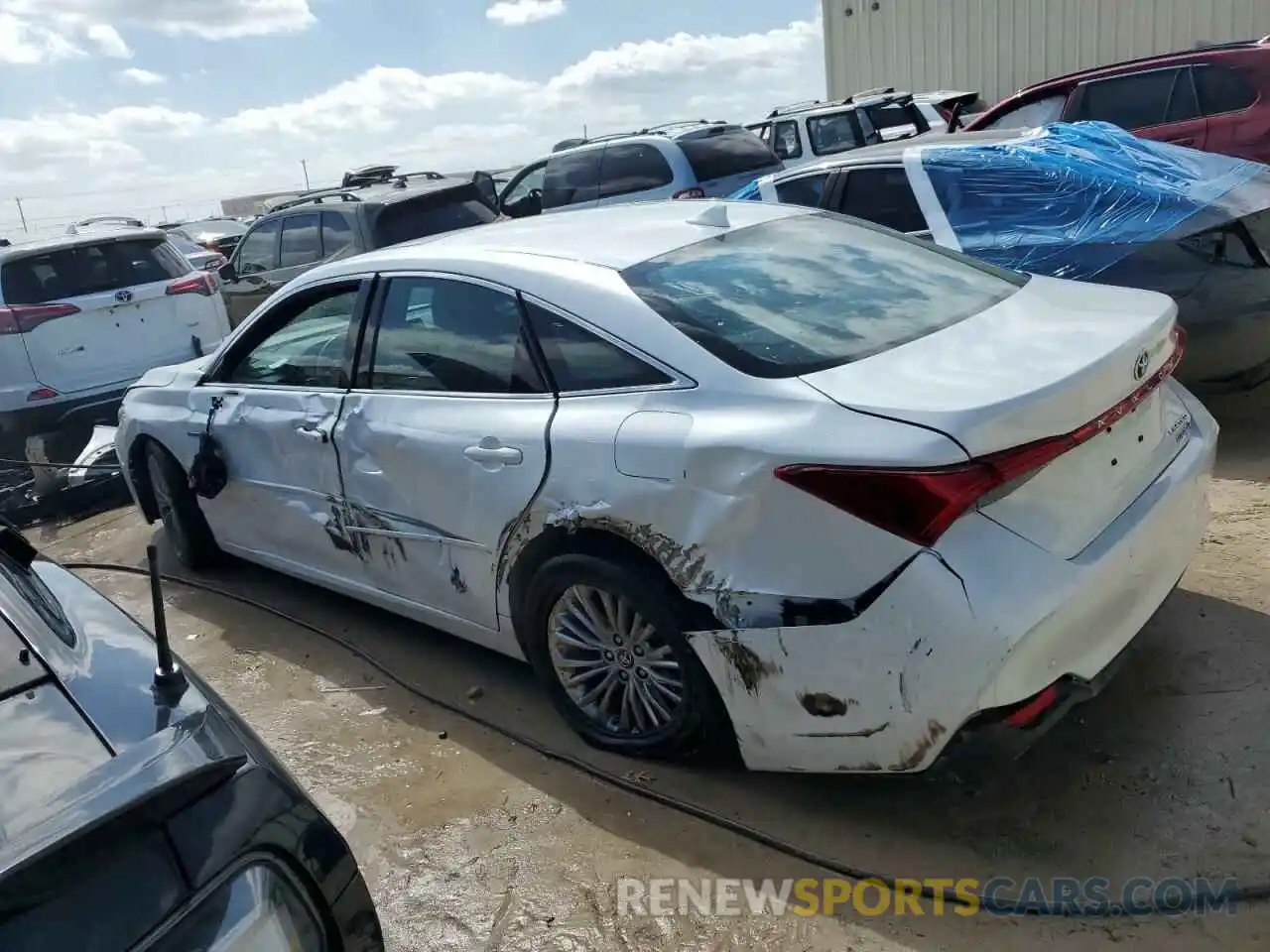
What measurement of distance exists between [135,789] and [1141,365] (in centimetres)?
253

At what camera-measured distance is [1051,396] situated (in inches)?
96.9

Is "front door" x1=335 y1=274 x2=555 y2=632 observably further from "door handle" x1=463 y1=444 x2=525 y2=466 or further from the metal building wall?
the metal building wall

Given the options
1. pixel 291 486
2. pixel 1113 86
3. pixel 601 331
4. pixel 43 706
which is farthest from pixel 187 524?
pixel 1113 86

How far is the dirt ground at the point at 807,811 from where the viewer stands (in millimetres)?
2523

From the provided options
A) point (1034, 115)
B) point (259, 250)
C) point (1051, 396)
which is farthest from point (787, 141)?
point (1051, 396)

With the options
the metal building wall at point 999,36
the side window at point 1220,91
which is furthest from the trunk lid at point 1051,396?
the metal building wall at point 999,36

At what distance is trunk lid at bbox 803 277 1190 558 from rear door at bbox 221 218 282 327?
318 inches

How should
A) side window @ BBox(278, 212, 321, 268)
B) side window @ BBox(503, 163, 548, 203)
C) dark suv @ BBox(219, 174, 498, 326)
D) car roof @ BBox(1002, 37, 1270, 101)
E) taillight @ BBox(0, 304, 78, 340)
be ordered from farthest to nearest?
side window @ BBox(503, 163, 548, 203) → side window @ BBox(278, 212, 321, 268) → dark suv @ BBox(219, 174, 498, 326) → car roof @ BBox(1002, 37, 1270, 101) → taillight @ BBox(0, 304, 78, 340)

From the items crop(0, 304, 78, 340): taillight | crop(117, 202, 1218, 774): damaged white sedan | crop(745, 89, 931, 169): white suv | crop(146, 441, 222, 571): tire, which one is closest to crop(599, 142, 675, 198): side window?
crop(745, 89, 931, 169): white suv

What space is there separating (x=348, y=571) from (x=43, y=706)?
2.43 meters

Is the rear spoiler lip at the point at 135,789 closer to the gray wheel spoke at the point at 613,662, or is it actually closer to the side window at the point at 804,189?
the gray wheel spoke at the point at 613,662

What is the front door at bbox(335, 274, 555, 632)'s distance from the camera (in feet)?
10.5

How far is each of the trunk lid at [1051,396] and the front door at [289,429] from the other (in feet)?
6.62

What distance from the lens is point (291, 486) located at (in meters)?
4.12
